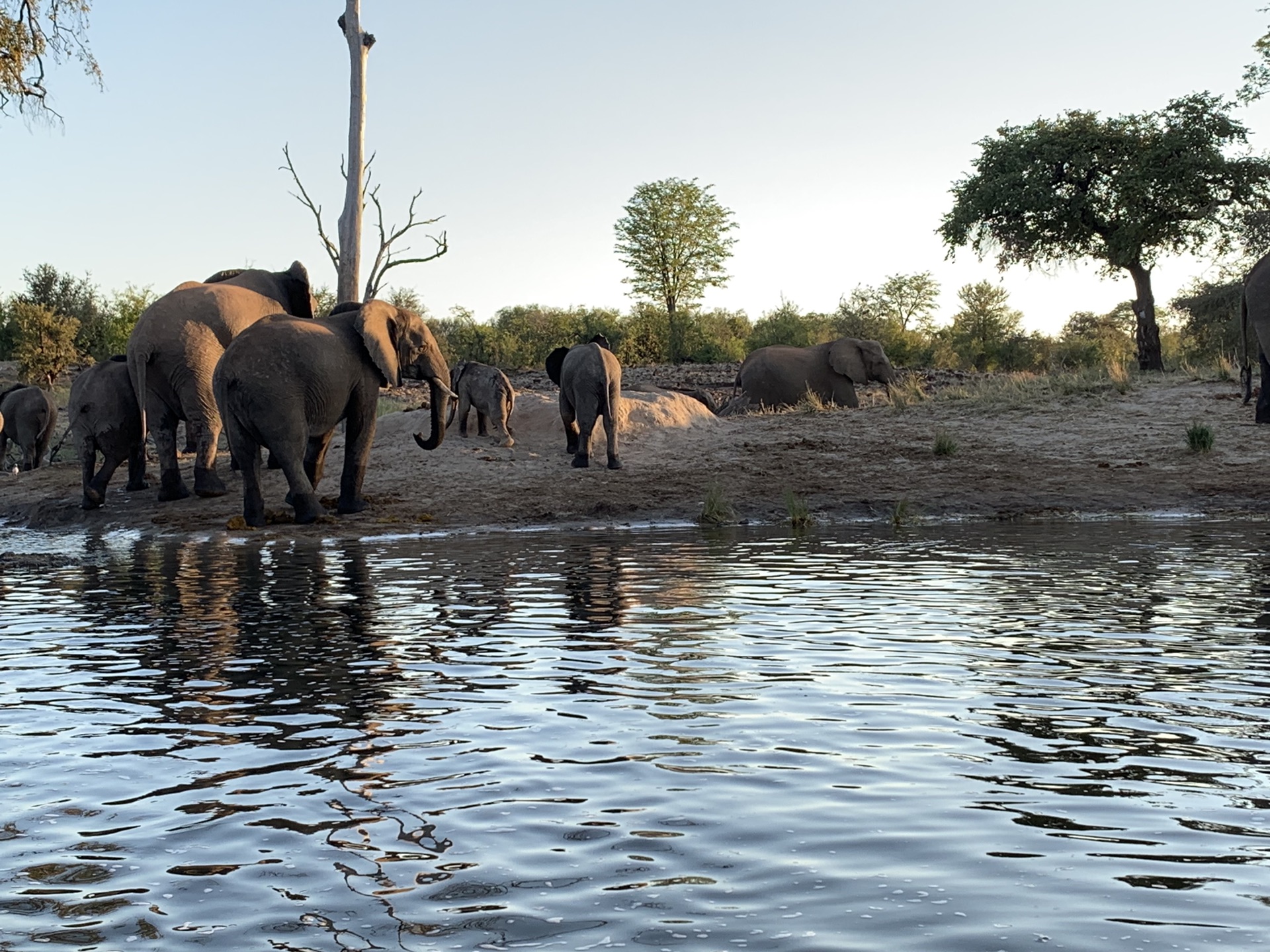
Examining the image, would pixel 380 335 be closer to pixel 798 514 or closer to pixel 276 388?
pixel 276 388

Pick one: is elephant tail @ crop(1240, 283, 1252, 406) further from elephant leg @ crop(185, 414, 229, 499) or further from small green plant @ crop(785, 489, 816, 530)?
elephant leg @ crop(185, 414, 229, 499)

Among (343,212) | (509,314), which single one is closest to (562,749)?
(343,212)

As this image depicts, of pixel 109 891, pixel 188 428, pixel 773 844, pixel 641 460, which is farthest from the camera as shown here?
pixel 641 460

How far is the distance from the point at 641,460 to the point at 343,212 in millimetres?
8613

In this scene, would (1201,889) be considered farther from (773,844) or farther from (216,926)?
(216,926)

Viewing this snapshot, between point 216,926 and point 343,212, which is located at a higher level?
point 343,212

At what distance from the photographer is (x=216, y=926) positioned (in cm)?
313

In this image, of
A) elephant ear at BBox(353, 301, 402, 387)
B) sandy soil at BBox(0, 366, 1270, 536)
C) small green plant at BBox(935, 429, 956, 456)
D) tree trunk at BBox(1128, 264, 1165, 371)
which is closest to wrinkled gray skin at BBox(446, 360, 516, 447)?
sandy soil at BBox(0, 366, 1270, 536)

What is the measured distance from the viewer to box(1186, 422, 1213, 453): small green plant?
16.1 m

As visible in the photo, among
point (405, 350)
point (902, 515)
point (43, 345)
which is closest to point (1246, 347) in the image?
point (902, 515)

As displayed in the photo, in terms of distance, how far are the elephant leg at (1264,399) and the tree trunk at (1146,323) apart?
38.1 ft

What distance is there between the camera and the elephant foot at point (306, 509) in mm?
13742

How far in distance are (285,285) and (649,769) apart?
12.6 meters

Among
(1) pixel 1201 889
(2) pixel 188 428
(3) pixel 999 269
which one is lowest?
(1) pixel 1201 889
